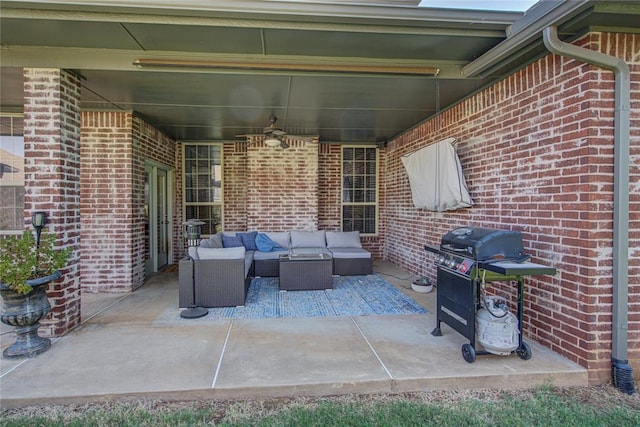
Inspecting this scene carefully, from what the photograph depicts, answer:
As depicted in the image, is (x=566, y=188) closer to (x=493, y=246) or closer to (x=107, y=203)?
(x=493, y=246)

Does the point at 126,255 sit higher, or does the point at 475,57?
the point at 475,57

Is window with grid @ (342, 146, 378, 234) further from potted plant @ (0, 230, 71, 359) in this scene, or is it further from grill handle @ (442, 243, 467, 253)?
potted plant @ (0, 230, 71, 359)

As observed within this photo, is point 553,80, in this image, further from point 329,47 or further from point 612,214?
point 329,47

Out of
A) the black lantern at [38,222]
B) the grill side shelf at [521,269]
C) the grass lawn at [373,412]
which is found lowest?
the grass lawn at [373,412]

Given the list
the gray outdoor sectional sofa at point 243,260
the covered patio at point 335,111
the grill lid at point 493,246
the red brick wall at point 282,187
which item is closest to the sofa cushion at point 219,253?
the gray outdoor sectional sofa at point 243,260

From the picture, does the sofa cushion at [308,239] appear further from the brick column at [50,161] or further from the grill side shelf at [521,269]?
the grill side shelf at [521,269]

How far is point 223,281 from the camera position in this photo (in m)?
4.35

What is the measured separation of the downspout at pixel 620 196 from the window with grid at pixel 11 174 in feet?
23.2

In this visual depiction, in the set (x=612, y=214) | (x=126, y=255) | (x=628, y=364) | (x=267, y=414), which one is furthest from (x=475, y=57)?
(x=126, y=255)

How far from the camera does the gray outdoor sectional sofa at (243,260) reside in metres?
4.31

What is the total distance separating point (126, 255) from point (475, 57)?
5.49 m

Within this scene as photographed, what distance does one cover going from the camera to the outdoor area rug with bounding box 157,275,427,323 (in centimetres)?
409

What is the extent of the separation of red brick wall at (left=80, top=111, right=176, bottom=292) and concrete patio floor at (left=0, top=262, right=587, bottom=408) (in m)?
1.58

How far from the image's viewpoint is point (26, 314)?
289 cm
